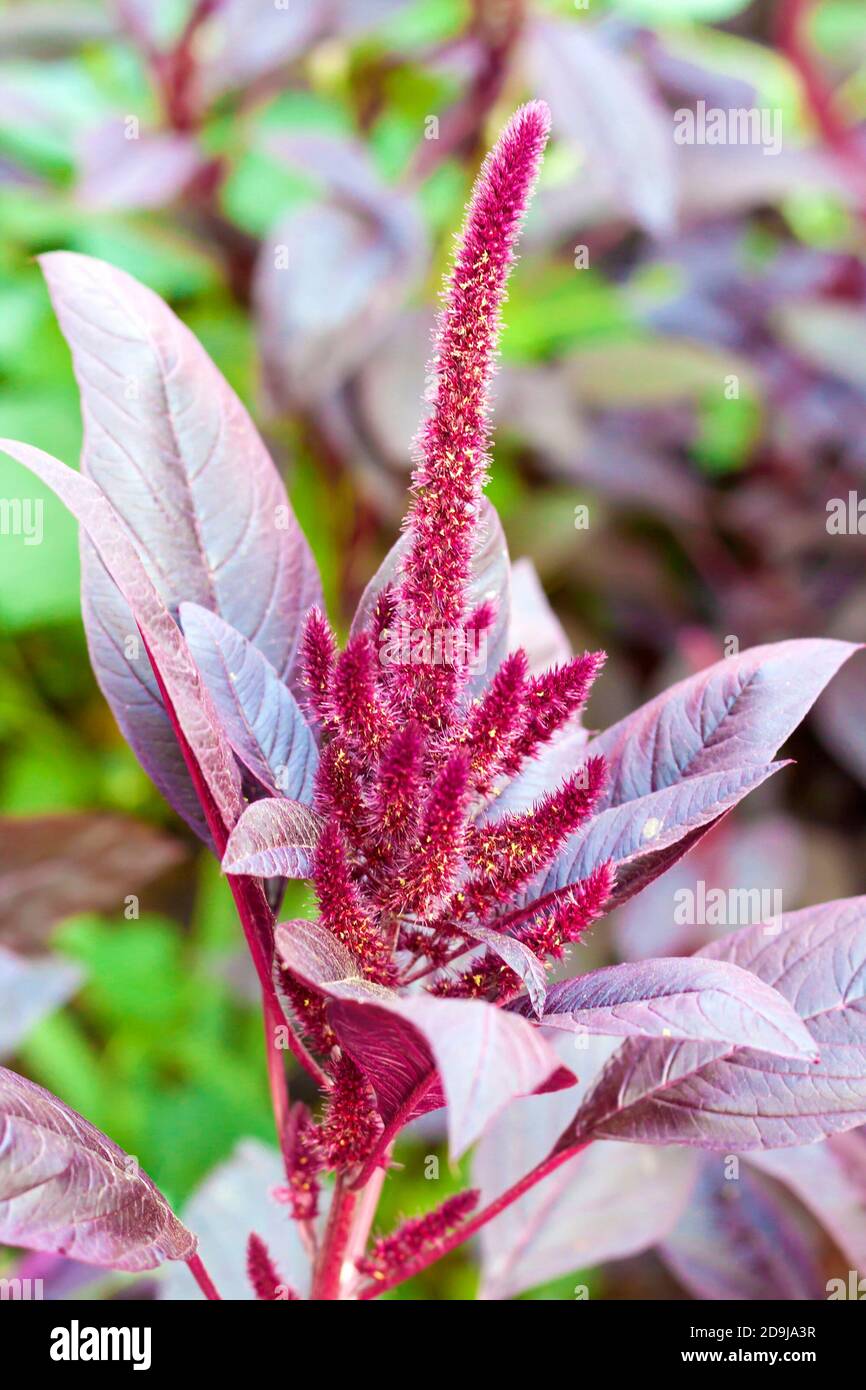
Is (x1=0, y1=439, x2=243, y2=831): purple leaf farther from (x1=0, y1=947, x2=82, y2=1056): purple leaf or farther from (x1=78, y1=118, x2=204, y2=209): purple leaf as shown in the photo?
(x1=78, y1=118, x2=204, y2=209): purple leaf

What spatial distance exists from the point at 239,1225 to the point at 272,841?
549mm

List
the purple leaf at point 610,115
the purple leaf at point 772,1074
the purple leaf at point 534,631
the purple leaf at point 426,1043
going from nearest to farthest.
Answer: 1. the purple leaf at point 426,1043
2. the purple leaf at point 772,1074
3. the purple leaf at point 534,631
4. the purple leaf at point 610,115

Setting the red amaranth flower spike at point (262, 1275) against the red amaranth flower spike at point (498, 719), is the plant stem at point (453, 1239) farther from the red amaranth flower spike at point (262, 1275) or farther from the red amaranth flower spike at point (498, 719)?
the red amaranth flower spike at point (498, 719)

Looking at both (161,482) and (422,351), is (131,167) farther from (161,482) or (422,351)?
(161,482)

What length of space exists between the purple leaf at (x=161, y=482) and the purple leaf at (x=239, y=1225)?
0.40 m

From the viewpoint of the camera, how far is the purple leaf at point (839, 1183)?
0.88m

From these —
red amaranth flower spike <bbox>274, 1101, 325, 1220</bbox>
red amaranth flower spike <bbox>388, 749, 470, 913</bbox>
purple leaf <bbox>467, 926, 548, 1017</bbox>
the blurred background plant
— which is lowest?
red amaranth flower spike <bbox>274, 1101, 325, 1220</bbox>

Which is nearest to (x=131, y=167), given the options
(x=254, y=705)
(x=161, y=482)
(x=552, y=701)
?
(x=161, y=482)

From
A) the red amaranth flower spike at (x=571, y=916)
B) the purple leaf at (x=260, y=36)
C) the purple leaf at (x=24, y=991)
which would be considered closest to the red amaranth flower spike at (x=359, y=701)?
the red amaranth flower spike at (x=571, y=916)

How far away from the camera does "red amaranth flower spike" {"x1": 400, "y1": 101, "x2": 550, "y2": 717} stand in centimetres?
51

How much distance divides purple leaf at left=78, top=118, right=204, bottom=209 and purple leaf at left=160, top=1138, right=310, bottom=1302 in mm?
1003

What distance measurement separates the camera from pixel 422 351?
1.55m

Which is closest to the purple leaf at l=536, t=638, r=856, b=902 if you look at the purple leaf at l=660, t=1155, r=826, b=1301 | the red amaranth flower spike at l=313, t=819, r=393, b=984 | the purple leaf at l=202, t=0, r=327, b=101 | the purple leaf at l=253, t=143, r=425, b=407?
the red amaranth flower spike at l=313, t=819, r=393, b=984
